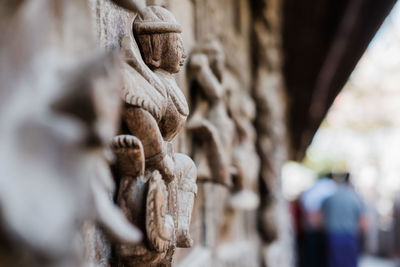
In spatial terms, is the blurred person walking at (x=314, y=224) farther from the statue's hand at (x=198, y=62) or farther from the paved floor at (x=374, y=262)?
the paved floor at (x=374, y=262)

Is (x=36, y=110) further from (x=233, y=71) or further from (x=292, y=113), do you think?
(x=292, y=113)

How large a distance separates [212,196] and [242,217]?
45.9 inches

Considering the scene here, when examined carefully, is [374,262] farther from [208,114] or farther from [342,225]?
[208,114]

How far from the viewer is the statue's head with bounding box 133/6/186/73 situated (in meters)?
1.11

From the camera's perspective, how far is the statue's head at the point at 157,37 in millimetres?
1110

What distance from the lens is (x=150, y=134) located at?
998 millimetres

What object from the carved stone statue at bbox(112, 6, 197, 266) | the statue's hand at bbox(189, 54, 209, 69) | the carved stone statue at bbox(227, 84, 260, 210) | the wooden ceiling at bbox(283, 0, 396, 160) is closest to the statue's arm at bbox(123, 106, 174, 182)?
the carved stone statue at bbox(112, 6, 197, 266)

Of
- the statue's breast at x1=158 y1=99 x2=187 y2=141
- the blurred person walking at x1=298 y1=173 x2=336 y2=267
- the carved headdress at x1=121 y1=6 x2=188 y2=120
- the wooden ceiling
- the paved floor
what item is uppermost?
the wooden ceiling

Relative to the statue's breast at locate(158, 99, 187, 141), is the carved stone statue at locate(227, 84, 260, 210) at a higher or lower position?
lower

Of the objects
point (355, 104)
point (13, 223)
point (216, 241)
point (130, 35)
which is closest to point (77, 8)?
point (13, 223)

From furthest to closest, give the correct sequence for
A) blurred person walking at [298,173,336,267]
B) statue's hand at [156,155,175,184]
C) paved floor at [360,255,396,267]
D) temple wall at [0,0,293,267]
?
paved floor at [360,255,396,267] → blurred person walking at [298,173,336,267] → statue's hand at [156,155,175,184] → temple wall at [0,0,293,267]

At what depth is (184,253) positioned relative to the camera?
5.81 feet

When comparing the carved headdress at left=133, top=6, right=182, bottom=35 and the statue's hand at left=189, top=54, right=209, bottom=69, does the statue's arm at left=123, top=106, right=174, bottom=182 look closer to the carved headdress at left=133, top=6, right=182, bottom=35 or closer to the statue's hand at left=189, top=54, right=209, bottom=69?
the carved headdress at left=133, top=6, right=182, bottom=35

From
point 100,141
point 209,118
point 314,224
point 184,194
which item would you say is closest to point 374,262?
point 314,224
